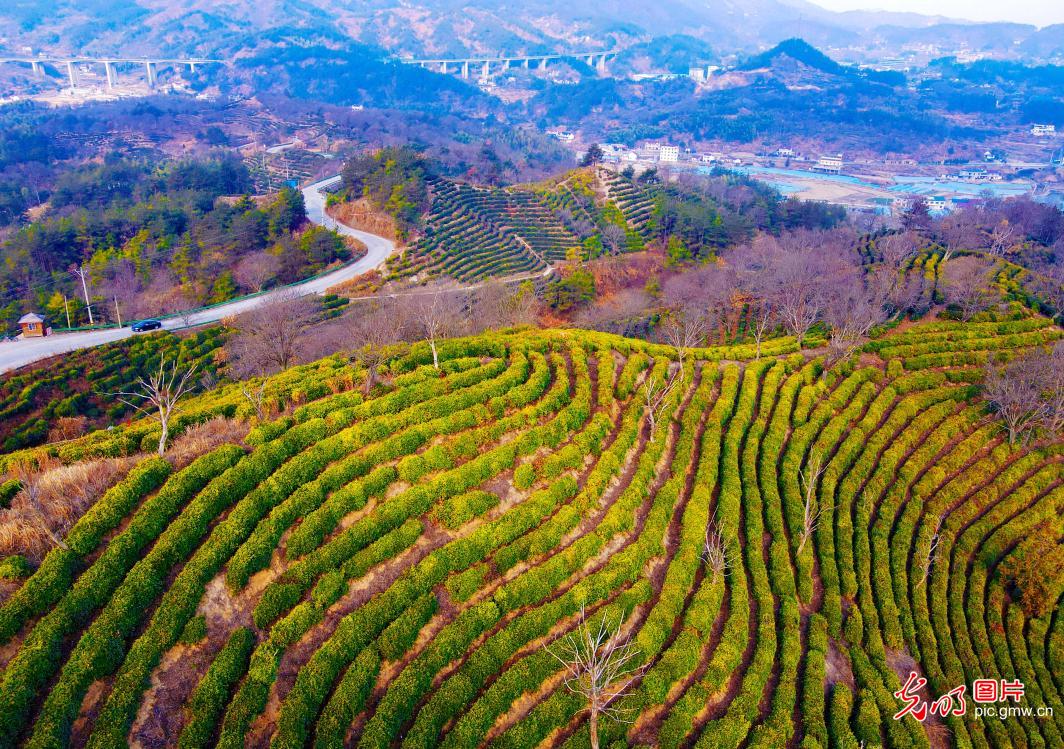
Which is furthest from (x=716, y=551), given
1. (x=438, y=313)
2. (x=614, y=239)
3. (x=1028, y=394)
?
(x=614, y=239)

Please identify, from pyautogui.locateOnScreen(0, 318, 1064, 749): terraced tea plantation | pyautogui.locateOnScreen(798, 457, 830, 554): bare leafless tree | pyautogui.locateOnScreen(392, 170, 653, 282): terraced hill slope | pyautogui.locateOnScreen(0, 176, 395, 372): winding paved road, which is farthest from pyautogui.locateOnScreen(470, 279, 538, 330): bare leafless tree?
pyautogui.locateOnScreen(798, 457, 830, 554): bare leafless tree

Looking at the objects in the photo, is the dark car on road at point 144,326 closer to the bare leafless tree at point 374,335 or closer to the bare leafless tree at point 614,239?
the bare leafless tree at point 374,335

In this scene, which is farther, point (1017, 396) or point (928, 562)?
point (1017, 396)

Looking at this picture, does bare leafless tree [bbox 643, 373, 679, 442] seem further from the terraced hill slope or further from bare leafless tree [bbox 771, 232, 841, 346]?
the terraced hill slope

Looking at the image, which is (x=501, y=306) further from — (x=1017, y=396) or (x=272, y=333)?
(x=1017, y=396)

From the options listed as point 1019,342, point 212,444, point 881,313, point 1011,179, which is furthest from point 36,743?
point 1011,179

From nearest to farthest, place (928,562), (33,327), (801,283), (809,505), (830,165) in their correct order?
1. (809,505)
2. (928,562)
3. (33,327)
4. (801,283)
5. (830,165)

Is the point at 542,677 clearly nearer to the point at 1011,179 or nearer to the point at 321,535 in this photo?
the point at 321,535
